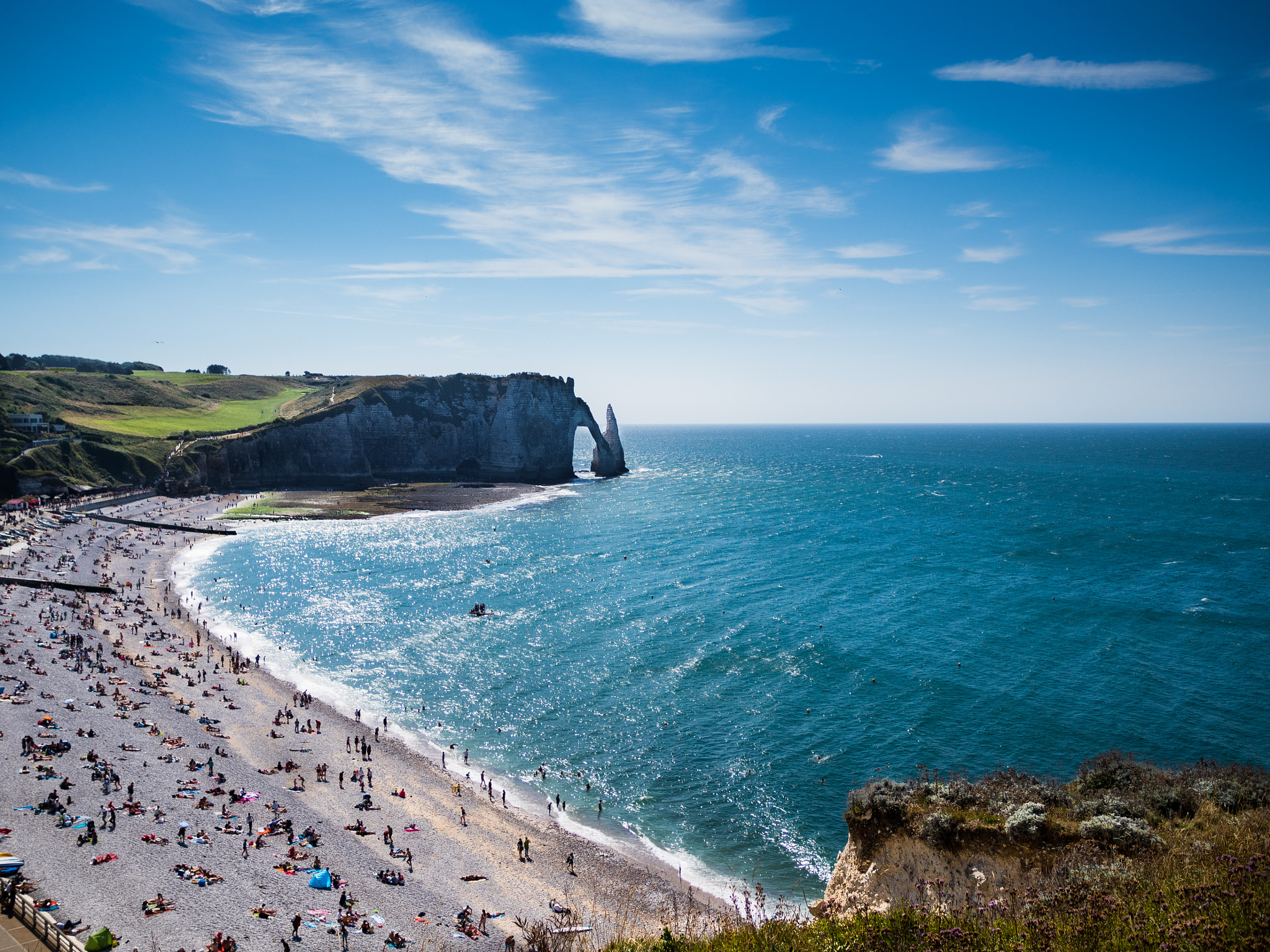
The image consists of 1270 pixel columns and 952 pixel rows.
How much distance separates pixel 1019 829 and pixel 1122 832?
2.30 metres

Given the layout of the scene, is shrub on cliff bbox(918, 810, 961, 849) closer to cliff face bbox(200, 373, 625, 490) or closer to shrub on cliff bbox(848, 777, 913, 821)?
shrub on cliff bbox(848, 777, 913, 821)

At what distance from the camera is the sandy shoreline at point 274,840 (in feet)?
73.4

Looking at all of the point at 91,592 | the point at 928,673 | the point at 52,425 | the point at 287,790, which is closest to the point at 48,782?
the point at 287,790

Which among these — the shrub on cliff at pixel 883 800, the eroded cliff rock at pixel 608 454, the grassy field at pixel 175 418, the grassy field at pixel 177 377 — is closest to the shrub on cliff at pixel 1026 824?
the shrub on cliff at pixel 883 800

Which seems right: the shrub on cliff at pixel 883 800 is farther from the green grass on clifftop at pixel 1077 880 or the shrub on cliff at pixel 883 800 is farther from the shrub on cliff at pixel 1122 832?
the shrub on cliff at pixel 1122 832

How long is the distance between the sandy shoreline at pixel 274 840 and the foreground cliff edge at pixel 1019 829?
6.47 meters

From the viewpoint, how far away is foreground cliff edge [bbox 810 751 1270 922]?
16.9 meters

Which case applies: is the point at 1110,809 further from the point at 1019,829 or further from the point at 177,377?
the point at 177,377

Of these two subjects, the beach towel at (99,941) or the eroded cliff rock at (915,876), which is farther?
the beach towel at (99,941)

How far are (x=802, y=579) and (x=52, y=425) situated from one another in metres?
112

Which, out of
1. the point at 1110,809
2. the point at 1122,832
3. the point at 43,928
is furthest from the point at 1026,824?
the point at 43,928

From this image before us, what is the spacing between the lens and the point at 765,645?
45.9m

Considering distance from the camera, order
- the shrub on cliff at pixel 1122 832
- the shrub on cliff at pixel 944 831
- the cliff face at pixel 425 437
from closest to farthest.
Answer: the shrub on cliff at pixel 1122 832 → the shrub on cliff at pixel 944 831 → the cliff face at pixel 425 437

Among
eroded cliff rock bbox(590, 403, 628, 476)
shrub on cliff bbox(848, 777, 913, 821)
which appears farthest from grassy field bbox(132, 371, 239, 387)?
shrub on cliff bbox(848, 777, 913, 821)
